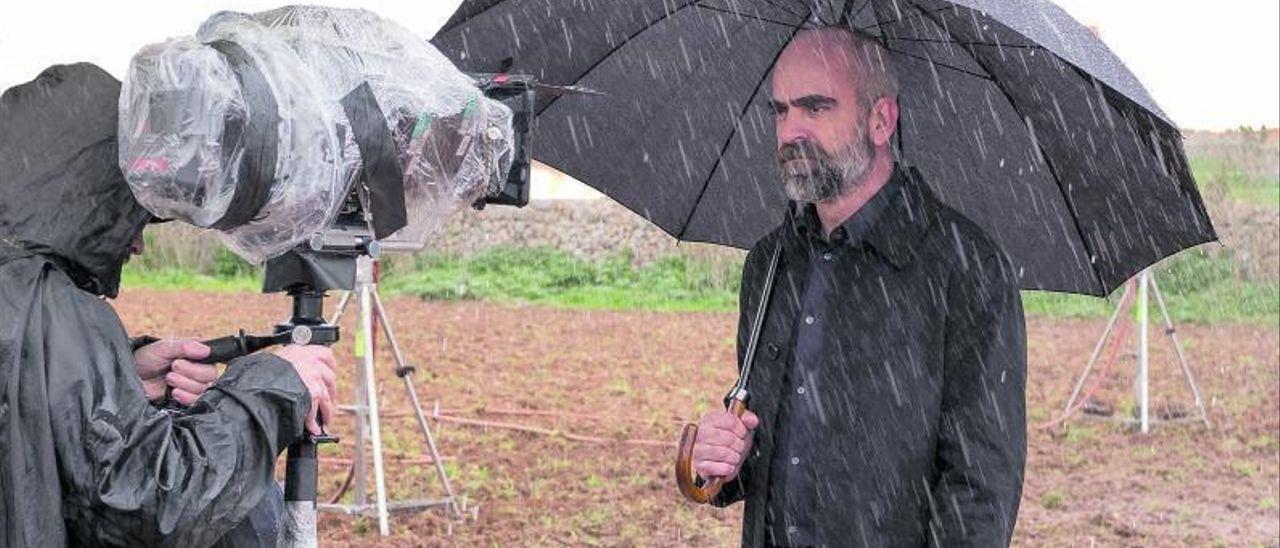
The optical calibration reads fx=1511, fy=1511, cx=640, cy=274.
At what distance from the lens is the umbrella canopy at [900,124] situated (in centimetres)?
320

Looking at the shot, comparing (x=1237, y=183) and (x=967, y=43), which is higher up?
(x=1237, y=183)

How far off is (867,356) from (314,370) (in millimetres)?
1188

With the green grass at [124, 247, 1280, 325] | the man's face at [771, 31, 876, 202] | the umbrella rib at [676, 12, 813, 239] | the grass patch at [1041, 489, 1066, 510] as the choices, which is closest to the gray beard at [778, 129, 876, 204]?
the man's face at [771, 31, 876, 202]

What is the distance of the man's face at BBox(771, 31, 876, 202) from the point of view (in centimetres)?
301

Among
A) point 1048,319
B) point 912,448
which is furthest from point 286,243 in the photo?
point 1048,319

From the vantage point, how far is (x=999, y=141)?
3465 mm

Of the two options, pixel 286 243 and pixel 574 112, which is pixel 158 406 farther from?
pixel 574 112

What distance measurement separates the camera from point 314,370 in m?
2.21

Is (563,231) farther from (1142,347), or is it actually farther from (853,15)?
(853,15)

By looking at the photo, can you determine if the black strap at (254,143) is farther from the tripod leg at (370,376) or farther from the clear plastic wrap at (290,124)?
the tripod leg at (370,376)

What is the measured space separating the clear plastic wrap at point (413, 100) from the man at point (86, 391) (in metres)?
0.27

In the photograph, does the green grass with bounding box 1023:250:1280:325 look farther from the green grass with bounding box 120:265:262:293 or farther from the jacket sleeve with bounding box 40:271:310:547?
the jacket sleeve with bounding box 40:271:310:547

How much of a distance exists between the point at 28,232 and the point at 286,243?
339mm

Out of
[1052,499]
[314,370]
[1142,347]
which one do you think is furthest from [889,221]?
[1142,347]
